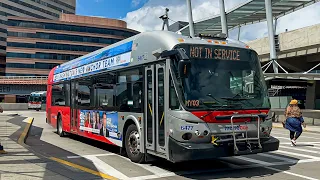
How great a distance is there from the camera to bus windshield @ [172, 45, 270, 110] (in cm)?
738

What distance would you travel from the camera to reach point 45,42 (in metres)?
117

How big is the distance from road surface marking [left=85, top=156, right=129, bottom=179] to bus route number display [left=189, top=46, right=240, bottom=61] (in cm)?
308

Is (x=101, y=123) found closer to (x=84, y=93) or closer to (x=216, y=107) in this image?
(x=84, y=93)

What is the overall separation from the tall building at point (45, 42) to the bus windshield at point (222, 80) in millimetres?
114594

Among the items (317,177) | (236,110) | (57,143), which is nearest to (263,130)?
(236,110)

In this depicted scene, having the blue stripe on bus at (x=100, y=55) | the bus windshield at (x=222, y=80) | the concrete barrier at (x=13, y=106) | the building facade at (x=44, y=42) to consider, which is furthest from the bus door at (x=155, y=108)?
the building facade at (x=44, y=42)

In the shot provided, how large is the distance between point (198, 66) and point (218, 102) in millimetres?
893

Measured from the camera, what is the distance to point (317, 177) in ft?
25.0

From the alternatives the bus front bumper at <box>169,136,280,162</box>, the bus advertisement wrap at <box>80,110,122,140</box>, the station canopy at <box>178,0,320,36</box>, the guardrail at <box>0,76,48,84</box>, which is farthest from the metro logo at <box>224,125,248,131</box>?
the guardrail at <box>0,76,48,84</box>

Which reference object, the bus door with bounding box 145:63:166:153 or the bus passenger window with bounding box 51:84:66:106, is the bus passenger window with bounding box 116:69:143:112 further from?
the bus passenger window with bounding box 51:84:66:106

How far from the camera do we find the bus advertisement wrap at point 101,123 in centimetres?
1027

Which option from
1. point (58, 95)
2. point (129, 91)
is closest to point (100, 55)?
point (129, 91)

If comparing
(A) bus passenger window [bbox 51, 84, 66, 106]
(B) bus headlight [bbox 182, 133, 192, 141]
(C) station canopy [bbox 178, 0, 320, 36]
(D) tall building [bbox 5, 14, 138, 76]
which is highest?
(D) tall building [bbox 5, 14, 138, 76]

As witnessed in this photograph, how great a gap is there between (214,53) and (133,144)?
324 centimetres
